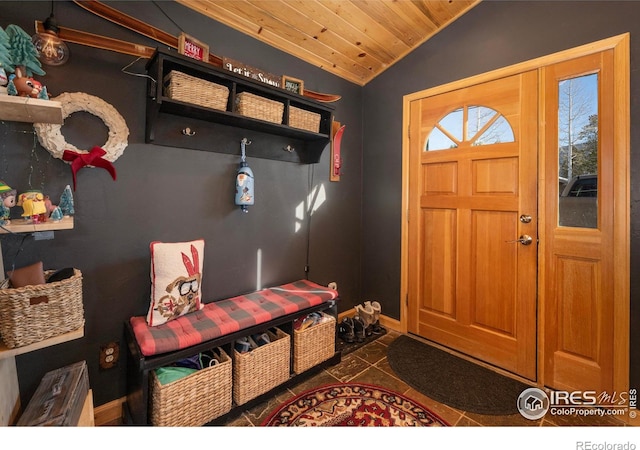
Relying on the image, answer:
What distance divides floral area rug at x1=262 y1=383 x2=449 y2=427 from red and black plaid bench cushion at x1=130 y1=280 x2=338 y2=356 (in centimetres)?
52

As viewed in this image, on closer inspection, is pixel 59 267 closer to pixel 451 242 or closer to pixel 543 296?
pixel 451 242

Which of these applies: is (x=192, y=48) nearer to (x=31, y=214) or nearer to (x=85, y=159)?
(x=85, y=159)

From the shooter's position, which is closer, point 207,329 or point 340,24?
point 207,329

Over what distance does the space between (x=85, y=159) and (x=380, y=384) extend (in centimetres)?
213

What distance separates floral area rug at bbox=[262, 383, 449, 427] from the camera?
158cm

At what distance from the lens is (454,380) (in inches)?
78.0

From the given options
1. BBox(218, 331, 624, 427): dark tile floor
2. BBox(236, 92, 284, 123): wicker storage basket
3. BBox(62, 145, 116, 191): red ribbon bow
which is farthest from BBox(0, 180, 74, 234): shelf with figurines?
BBox(218, 331, 624, 427): dark tile floor

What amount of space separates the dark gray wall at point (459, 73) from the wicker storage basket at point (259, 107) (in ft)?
4.01

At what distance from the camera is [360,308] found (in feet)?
9.07

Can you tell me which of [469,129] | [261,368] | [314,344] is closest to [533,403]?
[314,344]

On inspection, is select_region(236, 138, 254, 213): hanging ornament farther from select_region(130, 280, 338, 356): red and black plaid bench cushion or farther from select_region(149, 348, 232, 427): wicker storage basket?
select_region(149, 348, 232, 427): wicker storage basket

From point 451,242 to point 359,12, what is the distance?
1.86 m

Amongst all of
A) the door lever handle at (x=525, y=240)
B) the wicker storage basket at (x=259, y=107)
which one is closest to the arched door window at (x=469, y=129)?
the door lever handle at (x=525, y=240)
